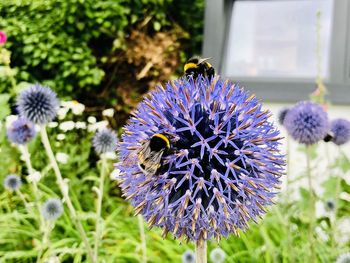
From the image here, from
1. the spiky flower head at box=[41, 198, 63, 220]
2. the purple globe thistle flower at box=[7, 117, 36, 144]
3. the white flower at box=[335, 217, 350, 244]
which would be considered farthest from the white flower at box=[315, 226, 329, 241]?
the purple globe thistle flower at box=[7, 117, 36, 144]

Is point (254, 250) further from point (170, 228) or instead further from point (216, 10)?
point (216, 10)

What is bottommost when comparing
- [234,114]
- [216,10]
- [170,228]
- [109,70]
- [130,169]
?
[170,228]

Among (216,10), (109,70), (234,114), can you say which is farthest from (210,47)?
(234,114)

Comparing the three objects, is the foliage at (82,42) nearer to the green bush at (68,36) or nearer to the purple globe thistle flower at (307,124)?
the green bush at (68,36)

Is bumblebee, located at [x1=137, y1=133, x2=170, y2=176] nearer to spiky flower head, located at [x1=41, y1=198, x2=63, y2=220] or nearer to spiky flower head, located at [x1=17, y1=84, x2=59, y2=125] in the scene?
spiky flower head, located at [x1=17, y1=84, x2=59, y2=125]

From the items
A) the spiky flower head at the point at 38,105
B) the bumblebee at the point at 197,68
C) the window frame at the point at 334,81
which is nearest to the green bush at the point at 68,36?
the window frame at the point at 334,81

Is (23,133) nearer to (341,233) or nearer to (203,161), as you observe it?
(203,161)
